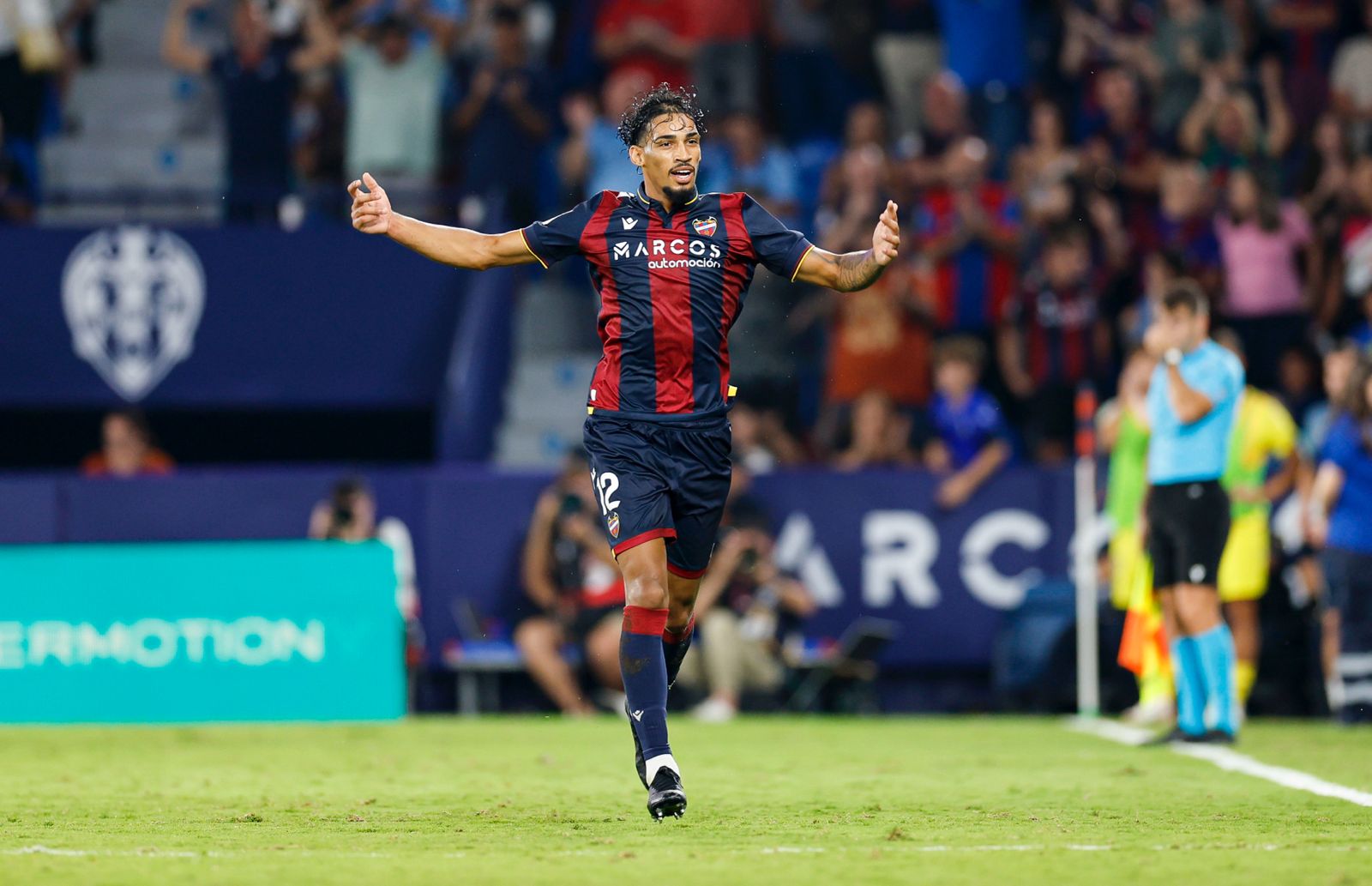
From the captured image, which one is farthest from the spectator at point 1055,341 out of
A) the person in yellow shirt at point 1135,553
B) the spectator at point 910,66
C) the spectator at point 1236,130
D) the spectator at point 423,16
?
the spectator at point 423,16

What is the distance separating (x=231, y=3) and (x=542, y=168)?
3.19m

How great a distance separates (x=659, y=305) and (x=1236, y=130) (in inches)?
381

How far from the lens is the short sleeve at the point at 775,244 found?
7.33 meters

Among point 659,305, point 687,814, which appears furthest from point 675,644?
point 659,305

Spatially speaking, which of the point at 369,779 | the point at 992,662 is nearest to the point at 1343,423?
the point at 992,662

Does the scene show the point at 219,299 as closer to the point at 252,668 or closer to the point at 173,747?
the point at 252,668

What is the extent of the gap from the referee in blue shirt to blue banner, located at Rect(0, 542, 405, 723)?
470 centimetres

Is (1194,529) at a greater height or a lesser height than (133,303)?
lesser

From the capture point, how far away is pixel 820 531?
1448 cm

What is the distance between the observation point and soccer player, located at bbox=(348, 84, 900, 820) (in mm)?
7137

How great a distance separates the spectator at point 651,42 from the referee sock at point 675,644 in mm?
9656

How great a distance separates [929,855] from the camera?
19.1 ft

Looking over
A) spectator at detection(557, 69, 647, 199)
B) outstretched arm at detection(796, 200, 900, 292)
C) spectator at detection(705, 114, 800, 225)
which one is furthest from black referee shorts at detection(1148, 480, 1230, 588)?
spectator at detection(557, 69, 647, 199)

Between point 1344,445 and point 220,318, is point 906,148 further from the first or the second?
point 1344,445
